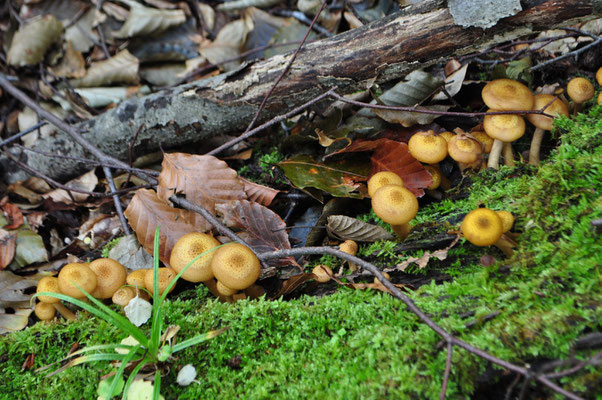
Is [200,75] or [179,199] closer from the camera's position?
[179,199]

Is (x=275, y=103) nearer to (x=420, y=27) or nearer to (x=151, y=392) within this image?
(x=420, y=27)

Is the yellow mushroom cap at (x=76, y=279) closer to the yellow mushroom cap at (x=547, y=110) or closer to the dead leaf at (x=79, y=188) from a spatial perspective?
the dead leaf at (x=79, y=188)

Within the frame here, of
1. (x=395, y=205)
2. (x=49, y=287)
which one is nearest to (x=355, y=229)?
(x=395, y=205)

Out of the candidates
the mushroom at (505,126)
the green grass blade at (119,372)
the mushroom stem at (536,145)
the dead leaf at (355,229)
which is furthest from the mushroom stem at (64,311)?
the mushroom stem at (536,145)

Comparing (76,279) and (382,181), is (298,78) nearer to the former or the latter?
(382,181)

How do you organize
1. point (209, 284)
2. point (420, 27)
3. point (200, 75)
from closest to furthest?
point (209, 284) < point (420, 27) < point (200, 75)

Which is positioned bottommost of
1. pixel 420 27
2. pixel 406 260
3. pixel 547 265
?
pixel 406 260

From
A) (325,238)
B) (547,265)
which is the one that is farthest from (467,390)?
(325,238)
